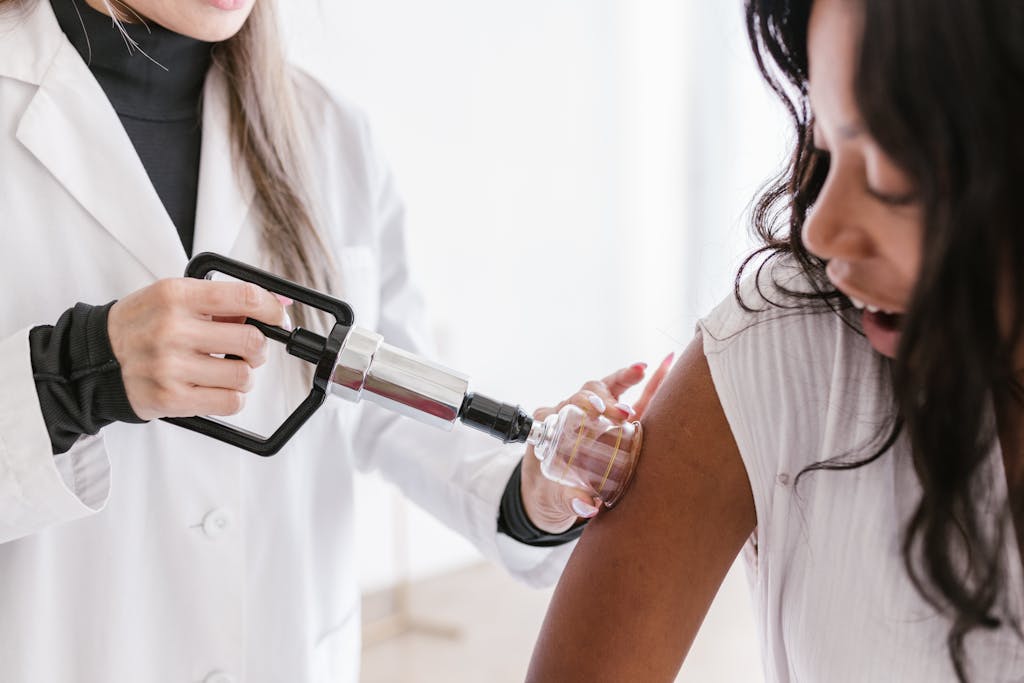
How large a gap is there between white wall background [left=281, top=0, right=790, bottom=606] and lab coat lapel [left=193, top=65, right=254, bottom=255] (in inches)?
45.9

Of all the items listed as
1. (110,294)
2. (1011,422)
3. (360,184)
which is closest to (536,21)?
(360,184)

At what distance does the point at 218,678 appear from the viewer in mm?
1078

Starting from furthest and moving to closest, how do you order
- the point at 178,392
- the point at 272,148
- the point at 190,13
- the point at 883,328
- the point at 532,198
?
the point at 532,198
the point at 272,148
the point at 190,13
the point at 178,392
the point at 883,328

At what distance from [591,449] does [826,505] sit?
0.70 feet

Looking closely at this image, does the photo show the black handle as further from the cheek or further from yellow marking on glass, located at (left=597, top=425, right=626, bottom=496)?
the cheek

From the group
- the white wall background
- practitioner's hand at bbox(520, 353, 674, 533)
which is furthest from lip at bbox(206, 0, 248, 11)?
the white wall background

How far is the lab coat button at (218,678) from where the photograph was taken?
3.53 feet

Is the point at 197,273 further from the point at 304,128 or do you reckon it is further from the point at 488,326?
the point at 488,326

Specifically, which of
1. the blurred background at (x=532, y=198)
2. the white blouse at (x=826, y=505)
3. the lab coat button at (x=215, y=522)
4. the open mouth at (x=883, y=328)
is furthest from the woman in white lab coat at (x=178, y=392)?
the blurred background at (x=532, y=198)

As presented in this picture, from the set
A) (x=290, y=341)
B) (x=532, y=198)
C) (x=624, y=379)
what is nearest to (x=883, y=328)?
(x=624, y=379)

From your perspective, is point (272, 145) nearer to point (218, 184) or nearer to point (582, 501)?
point (218, 184)

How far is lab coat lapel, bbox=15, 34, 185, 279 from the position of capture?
1032mm

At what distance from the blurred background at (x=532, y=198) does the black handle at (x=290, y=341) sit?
57.1 inches

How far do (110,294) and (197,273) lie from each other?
22 centimetres
